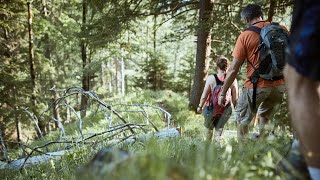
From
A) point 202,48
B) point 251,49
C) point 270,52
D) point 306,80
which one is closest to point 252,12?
point 251,49

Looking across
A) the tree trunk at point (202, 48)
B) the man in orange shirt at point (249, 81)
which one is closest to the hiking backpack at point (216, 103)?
the man in orange shirt at point (249, 81)

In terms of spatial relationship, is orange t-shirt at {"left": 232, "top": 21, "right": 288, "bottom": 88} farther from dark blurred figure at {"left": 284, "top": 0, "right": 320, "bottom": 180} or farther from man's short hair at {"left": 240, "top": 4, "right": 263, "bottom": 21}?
dark blurred figure at {"left": 284, "top": 0, "right": 320, "bottom": 180}

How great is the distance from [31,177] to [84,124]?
25.5 ft

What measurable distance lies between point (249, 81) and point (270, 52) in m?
0.71

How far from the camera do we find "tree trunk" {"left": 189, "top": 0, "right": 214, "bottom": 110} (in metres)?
9.88

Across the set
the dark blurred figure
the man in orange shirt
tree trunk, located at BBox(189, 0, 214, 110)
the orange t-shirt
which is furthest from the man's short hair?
tree trunk, located at BBox(189, 0, 214, 110)

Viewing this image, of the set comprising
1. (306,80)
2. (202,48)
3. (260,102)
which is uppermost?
(202,48)

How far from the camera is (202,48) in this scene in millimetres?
10586

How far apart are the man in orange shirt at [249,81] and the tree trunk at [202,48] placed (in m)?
4.94

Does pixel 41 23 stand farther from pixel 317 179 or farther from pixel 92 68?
pixel 317 179

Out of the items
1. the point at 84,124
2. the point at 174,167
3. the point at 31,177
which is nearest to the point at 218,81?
the point at 31,177

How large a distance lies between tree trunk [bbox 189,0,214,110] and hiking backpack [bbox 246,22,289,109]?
526 centimetres

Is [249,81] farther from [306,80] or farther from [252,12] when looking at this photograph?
[306,80]

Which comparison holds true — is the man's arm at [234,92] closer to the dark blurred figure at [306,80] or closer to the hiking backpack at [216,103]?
the hiking backpack at [216,103]
